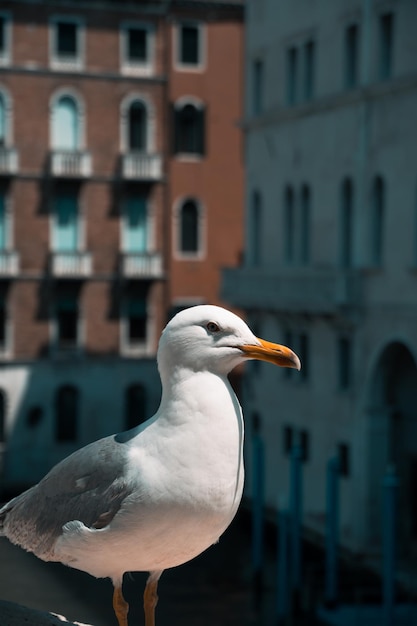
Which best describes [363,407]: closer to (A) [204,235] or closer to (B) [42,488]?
(A) [204,235]

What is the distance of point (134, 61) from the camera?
32.4 m

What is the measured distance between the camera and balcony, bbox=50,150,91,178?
3111 centimetres

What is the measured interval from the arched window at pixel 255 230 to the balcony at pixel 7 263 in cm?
572

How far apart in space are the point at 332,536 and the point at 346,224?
19.9 feet

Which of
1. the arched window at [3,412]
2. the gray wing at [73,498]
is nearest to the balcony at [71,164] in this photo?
the arched window at [3,412]

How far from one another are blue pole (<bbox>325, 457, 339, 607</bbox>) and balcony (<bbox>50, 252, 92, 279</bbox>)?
1171 centimetres

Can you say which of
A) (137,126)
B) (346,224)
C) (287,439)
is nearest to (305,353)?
(287,439)

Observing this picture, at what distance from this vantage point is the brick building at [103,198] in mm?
31219

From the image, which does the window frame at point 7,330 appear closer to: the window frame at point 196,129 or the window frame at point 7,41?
the window frame at point 7,41

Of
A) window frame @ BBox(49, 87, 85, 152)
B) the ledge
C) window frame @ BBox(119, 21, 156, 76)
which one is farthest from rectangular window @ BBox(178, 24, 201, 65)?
the ledge

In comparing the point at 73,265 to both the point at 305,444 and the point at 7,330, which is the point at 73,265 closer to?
the point at 7,330

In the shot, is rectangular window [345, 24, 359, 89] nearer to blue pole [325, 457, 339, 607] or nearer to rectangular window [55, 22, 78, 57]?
blue pole [325, 457, 339, 607]

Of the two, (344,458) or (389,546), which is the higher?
(344,458)

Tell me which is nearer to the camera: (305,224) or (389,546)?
(389,546)
